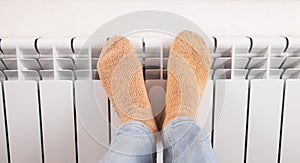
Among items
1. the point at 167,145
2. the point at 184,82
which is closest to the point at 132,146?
the point at 167,145

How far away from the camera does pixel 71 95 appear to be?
0.71 metres

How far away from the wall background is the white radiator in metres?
0.09

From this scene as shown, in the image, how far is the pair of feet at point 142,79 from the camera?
67 cm

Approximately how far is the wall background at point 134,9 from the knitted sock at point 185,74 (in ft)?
0.32

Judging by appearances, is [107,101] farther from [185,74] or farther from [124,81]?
[185,74]

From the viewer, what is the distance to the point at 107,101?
0.71 meters

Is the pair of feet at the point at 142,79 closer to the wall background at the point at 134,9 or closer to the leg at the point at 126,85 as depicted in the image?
the leg at the point at 126,85

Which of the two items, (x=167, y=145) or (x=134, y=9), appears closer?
(x=167, y=145)

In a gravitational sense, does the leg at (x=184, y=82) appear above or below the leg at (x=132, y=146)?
above

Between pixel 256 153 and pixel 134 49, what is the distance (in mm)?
351

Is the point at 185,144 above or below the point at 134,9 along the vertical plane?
below

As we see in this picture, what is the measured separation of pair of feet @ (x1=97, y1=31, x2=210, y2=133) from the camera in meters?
0.67

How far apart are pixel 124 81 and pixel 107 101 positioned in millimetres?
56

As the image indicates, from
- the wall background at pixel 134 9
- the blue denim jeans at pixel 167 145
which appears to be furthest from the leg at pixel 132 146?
the wall background at pixel 134 9
